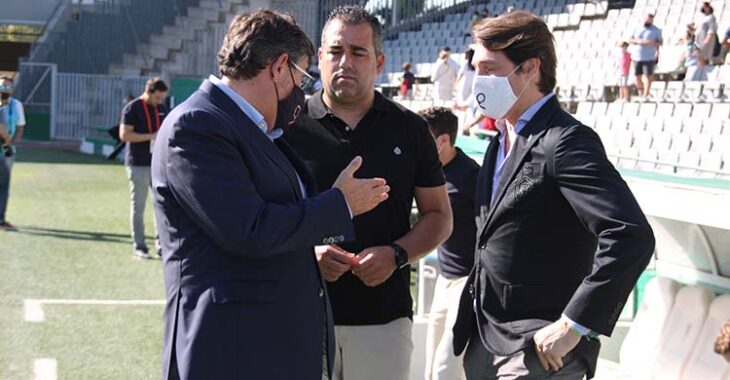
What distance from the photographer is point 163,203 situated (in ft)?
9.39

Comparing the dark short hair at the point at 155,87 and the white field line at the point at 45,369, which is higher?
the dark short hair at the point at 155,87

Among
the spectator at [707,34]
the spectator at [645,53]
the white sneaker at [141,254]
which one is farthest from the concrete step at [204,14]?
the white sneaker at [141,254]

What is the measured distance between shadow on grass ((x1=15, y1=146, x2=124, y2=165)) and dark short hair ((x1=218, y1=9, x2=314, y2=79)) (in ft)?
64.8

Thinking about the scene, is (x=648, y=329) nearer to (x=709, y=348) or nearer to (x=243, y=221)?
(x=709, y=348)

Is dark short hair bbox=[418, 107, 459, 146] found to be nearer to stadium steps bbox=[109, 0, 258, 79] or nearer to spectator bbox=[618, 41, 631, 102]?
spectator bbox=[618, 41, 631, 102]

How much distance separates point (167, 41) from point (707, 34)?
17232 mm

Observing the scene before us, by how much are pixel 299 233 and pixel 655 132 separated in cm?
1390

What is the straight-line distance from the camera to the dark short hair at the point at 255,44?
2.90 metres

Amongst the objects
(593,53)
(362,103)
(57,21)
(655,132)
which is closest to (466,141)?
(362,103)

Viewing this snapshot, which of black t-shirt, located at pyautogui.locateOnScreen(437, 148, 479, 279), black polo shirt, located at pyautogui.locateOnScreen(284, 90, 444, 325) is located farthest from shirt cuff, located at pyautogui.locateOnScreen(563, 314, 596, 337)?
black t-shirt, located at pyautogui.locateOnScreen(437, 148, 479, 279)

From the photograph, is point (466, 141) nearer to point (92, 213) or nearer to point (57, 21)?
point (92, 213)

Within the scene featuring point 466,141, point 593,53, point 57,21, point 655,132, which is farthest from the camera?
point 57,21

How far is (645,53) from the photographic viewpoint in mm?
17641

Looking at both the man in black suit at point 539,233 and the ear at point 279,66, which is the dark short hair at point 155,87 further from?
the ear at point 279,66
